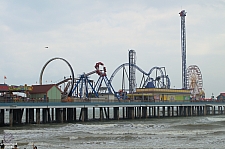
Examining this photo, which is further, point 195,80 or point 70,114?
point 195,80

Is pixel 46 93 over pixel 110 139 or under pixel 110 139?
over

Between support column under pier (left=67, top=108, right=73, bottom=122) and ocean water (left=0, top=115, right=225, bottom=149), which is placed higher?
support column under pier (left=67, top=108, right=73, bottom=122)

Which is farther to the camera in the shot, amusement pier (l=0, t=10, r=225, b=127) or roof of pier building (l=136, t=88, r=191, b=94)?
roof of pier building (l=136, t=88, r=191, b=94)

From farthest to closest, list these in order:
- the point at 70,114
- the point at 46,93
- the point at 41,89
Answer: the point at 70,114, the point at 41,89, the point at 46,93

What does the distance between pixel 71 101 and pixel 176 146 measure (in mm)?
23219

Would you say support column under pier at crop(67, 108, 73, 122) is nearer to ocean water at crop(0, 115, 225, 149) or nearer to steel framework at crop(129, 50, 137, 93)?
ocean water at crop(0, 115, 225, 149)

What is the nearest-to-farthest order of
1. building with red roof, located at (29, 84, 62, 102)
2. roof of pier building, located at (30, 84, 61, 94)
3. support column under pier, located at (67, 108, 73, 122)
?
1. building with red roof, located at (29, 84, 62, 102)
2. roof of pier building, located at (30, 84, 61, 94)
3. support column under pier, located at (67, 108, 73, 122)

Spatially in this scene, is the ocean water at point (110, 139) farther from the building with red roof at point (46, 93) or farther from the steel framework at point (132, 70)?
the steel framework at point (132, 70)

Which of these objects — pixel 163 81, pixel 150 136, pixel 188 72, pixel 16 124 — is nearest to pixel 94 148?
pixel 150 136

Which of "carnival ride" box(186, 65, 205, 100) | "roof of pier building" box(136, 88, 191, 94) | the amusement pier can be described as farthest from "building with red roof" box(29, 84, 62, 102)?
"carnival ride" box(186, 65, 205, 100)

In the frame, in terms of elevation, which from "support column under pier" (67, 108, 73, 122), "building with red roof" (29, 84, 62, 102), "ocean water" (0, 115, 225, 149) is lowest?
"ocean water" (0, 115, 225, 149)

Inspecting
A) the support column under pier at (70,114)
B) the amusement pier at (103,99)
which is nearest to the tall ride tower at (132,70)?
the amusement pier at (103,99)

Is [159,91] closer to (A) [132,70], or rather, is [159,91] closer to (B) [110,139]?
(A) [132,70]

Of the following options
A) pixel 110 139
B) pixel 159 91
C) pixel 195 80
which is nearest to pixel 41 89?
pixel 110 139
